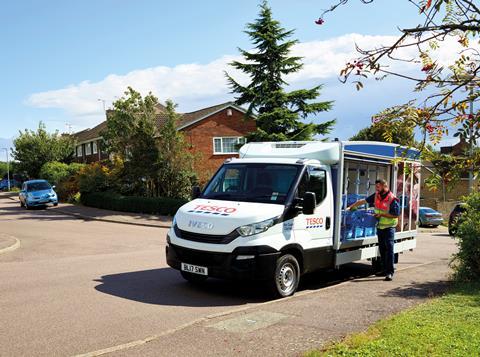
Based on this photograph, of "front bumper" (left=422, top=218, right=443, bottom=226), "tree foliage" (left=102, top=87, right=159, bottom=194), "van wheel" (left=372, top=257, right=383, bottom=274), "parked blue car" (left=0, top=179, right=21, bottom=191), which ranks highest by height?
"tree foliage" (left=102, top=87, right=159, bottom=194)

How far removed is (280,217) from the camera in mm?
7602

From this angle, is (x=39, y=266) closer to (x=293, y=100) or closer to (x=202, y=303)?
(x=202, y=303)

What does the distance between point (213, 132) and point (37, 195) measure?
13.1m

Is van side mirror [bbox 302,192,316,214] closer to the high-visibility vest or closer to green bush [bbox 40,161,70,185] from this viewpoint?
the high-visibility vest

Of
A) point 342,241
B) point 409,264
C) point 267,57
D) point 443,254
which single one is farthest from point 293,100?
point 342,241

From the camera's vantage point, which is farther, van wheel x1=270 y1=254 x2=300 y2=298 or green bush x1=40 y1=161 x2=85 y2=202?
green bush x1=40 y1=161 x2=85 y2=202

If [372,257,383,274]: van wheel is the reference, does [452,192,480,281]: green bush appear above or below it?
above

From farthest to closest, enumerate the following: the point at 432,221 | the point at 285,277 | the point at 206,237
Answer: the point at 432,221
the point at 285,277
the point at 206,237

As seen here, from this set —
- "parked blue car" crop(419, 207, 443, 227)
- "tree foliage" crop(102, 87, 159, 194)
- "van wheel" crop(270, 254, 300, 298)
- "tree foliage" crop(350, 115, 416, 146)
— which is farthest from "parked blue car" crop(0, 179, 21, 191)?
"tree foliage" crop(350, 115, 416, 146)

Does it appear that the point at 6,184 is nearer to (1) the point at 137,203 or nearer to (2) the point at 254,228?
(1) the point at 137,203

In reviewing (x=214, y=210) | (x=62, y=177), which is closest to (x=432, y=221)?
(x=214, y=210)

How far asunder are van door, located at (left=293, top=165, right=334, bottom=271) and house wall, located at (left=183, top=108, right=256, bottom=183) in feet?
89.0

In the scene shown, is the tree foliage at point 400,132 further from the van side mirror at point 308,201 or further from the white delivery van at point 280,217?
the van side mirror at point 308,201

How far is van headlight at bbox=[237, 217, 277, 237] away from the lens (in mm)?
7301
